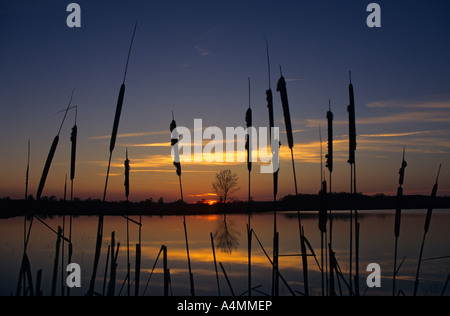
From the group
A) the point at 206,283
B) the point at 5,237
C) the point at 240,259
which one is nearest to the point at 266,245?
the point at 240,259

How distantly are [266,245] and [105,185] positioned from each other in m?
18.0

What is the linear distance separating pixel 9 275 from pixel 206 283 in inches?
234

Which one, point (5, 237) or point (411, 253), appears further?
point (5, 237)

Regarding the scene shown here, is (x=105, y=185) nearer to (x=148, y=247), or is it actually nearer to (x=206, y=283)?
(x=206, y=283)

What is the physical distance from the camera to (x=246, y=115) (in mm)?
2881
